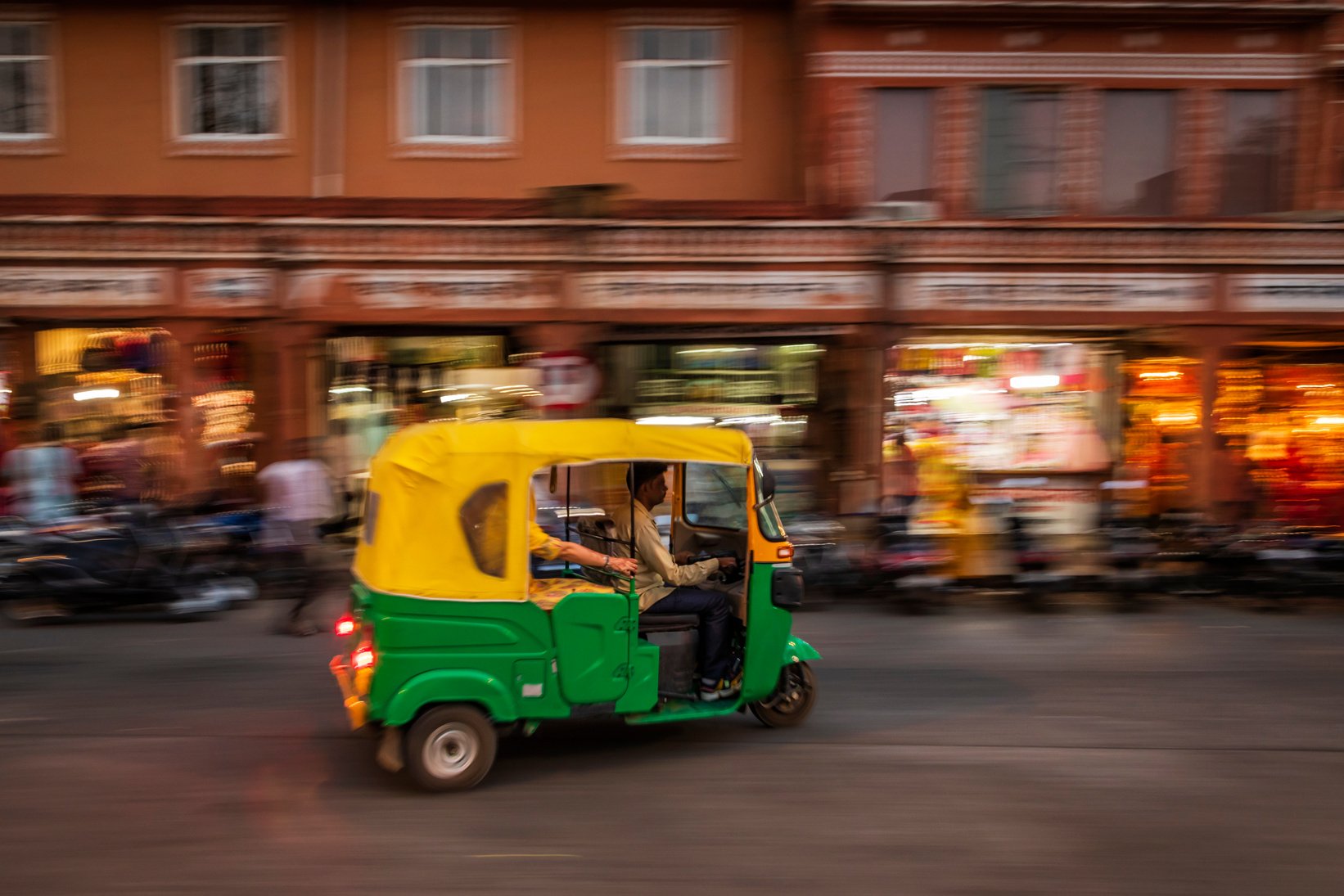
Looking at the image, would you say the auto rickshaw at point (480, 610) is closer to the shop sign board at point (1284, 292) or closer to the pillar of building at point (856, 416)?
the pillar of building at point (856, 416)

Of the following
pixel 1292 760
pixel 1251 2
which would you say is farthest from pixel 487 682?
pixel 1251 2

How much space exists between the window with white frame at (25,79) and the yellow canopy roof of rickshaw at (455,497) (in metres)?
12.8

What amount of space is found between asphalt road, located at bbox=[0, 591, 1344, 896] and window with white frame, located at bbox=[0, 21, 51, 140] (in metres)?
9.62

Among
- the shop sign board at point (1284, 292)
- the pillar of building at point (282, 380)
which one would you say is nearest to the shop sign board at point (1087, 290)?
the shop sign board at point (1284, 292)

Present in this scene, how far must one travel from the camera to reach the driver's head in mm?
6539

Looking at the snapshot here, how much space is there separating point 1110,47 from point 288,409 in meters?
11.6

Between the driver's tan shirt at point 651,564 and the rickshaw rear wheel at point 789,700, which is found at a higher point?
the driver's tan shirt at point 651,564

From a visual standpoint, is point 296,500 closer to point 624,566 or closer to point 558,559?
point 558,559

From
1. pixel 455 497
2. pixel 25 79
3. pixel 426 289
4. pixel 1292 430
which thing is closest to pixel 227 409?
pixel 426 289

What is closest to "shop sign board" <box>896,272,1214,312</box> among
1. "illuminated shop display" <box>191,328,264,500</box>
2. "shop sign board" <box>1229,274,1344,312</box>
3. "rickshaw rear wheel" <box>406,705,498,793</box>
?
"shop sign board" <box>1229,274,1344,312</box>

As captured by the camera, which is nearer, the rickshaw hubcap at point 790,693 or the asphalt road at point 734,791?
the asphalt road at point 734,791

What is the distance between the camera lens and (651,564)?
6461 mm

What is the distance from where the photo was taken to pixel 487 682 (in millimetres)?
5934

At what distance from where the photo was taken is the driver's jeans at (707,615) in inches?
259
